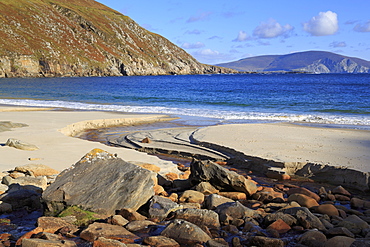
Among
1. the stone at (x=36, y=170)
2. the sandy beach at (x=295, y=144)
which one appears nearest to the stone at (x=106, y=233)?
the stone at (x=36, y=170)

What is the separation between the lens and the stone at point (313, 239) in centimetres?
484

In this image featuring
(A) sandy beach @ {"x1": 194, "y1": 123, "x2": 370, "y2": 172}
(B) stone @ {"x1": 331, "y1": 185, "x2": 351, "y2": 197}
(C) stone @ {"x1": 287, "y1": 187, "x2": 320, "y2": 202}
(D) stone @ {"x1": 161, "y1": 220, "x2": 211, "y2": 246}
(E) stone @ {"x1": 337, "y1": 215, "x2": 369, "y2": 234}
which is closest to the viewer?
(D) stone @ {"x1": 161, "y1": 220, "x2": 211, "y2": 246}

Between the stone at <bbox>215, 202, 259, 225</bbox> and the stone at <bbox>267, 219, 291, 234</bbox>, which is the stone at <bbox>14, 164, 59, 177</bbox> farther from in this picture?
the stone at <bbox>267, 219, 291, 234</bbox>

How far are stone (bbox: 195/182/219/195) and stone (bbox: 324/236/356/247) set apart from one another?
9.63ft

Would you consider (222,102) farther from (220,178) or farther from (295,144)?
(220,178)

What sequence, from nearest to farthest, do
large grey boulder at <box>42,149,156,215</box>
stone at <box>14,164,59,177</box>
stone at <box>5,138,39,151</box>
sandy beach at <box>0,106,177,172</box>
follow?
large grey boulder at <box>42,149,156,215</box> < stone at <box>14,164,59,177</box> < sandy beach at <box>0,106,177,172</box> < stone at <box>5,138,39,151</box>

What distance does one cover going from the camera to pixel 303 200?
22.1 ft

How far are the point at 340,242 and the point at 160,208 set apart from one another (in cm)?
269

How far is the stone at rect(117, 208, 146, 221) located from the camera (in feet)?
18.7

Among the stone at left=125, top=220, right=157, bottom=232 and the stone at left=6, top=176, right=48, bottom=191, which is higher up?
the stone at left=6, top=176, right=48, bottom=191

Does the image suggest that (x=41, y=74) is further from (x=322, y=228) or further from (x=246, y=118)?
(x=322, y=228)

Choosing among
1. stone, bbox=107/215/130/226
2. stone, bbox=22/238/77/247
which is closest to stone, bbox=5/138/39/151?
stone, bbox=107/215/130/226

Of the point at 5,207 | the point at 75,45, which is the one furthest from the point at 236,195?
the point at 75,45

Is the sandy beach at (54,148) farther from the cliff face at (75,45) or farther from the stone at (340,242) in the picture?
the cliff face at (75,45)
